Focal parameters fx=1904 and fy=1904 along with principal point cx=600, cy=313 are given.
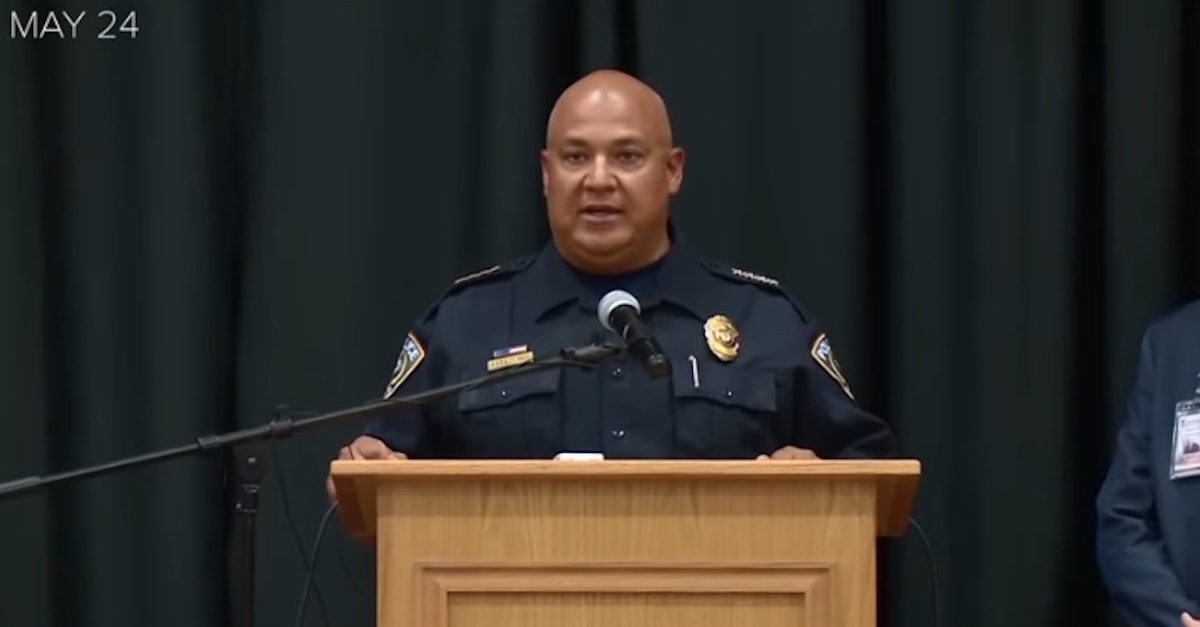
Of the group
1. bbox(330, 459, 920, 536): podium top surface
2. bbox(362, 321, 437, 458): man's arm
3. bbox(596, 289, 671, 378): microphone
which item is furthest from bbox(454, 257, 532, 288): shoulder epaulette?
bbox(330, 459, 920, 536): podium top surface

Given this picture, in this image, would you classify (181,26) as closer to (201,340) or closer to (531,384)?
(201,340)

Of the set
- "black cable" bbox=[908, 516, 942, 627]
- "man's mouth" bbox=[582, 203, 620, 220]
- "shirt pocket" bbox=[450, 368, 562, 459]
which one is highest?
"man's mouth" bbox=[582, 203, 620, 220]

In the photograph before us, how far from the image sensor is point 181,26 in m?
3.60

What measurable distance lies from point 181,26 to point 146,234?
399mm

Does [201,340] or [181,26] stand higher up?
[181,26]

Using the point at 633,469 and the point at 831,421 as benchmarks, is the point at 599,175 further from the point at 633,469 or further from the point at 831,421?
the point at 633,469

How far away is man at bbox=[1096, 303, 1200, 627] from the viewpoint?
2971 millimetres

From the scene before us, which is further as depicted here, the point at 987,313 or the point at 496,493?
the point at 987,313

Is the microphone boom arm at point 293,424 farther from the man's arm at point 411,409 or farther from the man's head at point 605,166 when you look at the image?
the man's head at point 605,166

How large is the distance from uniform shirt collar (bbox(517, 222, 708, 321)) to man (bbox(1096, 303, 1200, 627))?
28.9 inches

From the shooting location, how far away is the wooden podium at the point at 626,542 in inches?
86.7

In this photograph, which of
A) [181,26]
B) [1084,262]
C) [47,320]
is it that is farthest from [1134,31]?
[47,320]

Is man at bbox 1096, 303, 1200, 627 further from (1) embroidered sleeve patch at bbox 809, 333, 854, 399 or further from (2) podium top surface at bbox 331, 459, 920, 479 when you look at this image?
(2) podium top surface at bbox 331, 459, 920, 479

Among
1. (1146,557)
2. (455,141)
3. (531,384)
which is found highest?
(455,141)
